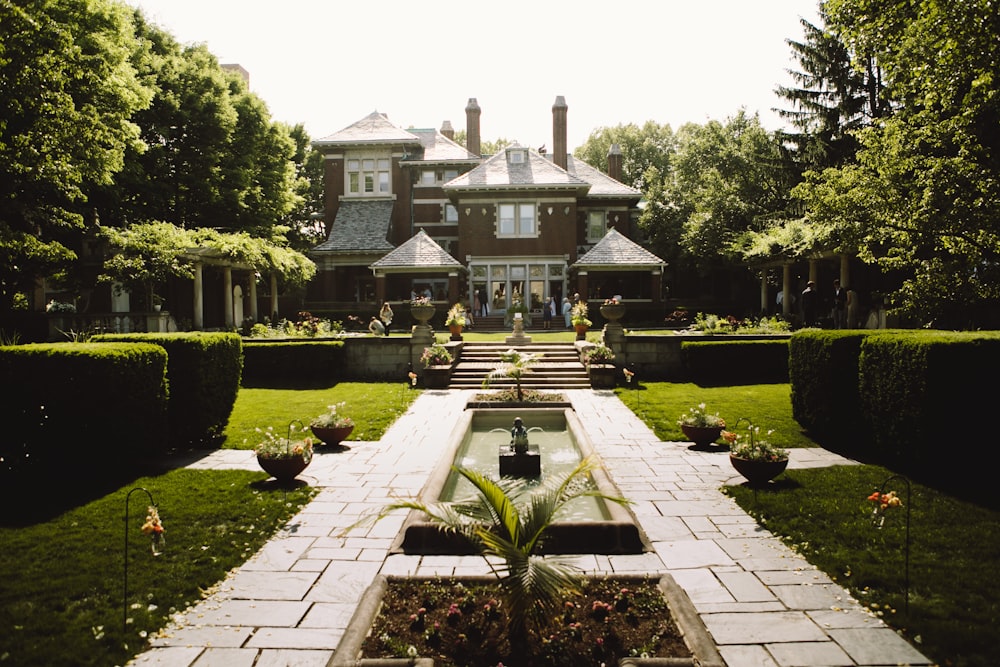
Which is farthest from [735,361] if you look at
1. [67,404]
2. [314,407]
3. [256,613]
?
[67,404]

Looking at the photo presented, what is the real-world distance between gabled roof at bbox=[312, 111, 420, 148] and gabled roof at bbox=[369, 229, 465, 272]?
802cm

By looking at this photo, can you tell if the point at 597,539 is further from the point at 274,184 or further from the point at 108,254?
the point at 274,184

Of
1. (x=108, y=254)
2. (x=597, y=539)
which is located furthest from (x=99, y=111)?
(x=597, y=539)

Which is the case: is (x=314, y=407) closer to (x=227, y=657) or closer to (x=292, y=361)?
(x=292, y=361)

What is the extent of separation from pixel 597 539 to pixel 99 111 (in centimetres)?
1866

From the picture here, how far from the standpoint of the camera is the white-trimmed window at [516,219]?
112 feet

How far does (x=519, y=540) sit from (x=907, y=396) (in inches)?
267

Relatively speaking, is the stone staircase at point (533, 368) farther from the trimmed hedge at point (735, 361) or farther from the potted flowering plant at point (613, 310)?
→ the trimmed hedge at point (735, 361)

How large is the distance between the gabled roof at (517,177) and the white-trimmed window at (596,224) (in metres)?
3.88

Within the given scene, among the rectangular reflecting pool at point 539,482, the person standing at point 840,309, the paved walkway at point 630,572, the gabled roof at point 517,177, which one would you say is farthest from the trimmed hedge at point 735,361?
the gabled roof at point 517,177

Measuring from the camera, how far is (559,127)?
124ft

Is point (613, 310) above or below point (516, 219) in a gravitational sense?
below

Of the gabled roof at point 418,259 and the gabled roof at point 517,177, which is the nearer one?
the gabled roof at point 418,259

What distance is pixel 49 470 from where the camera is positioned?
26.9 feet
